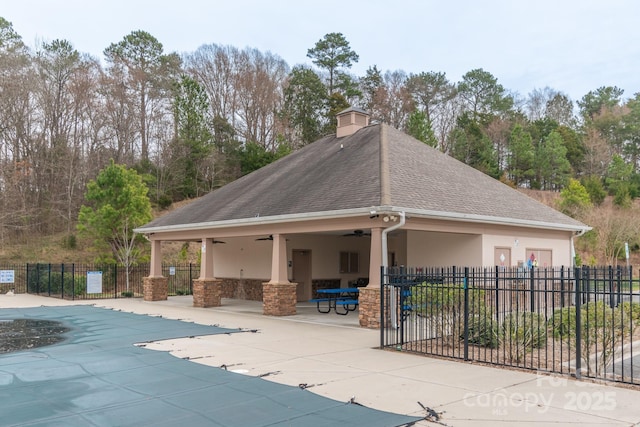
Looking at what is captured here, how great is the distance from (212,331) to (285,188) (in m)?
7.53

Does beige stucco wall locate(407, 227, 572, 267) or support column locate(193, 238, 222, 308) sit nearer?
beige stucco wall locate(407, 227, 572, 267)

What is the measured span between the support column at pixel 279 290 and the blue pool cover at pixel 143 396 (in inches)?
245

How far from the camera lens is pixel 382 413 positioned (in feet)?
21.0

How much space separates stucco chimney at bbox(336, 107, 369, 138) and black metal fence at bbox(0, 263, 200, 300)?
10842mm

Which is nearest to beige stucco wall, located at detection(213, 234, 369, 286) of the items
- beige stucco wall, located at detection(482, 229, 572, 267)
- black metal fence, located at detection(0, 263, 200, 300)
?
black metal fence, located at detection(0, 263, 200, 300)

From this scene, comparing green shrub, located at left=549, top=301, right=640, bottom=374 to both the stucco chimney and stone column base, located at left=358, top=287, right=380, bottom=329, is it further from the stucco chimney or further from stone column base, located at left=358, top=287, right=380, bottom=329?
the stucco chimney

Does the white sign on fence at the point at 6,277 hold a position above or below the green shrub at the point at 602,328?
below

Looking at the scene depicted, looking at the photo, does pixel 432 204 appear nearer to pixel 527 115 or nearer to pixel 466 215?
pixel 466 215

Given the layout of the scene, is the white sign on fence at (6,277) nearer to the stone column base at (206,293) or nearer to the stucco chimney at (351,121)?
the stone column base at (206,293)

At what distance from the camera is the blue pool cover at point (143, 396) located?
6.12 m

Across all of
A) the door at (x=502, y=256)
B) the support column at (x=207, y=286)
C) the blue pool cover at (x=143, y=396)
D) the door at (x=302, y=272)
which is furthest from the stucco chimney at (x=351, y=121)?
the blue pool cover at (x=143, y=396)

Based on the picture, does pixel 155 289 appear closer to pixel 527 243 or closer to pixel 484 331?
pixel 527 243

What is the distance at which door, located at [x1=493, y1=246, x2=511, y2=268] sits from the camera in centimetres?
1774

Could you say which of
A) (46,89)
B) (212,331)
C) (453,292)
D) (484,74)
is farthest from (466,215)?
(484,74)
